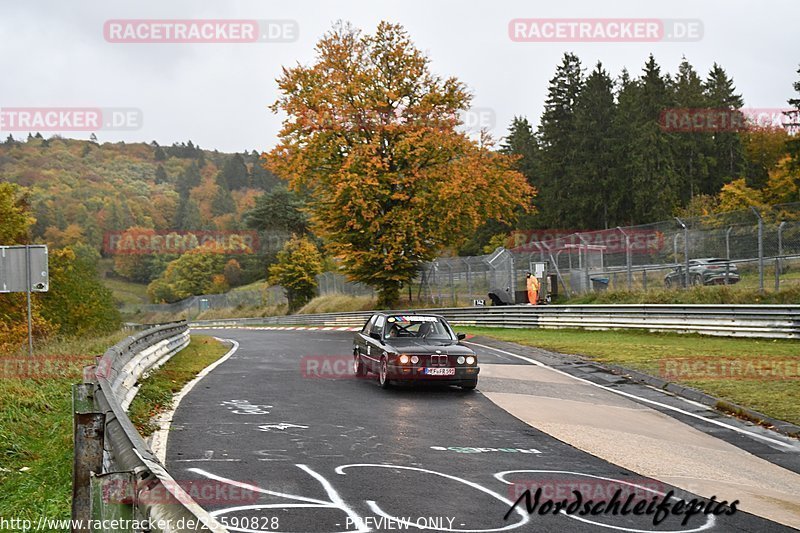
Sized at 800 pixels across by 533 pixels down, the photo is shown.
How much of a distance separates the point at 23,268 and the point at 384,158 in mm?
21973

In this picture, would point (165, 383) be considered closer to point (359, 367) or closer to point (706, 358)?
point (359, 367)

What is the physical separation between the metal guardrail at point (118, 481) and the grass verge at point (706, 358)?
9402 mm

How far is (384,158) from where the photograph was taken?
39.3 m

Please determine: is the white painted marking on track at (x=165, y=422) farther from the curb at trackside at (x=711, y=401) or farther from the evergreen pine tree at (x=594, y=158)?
the evergreen pine tree at (x=594, y=158)

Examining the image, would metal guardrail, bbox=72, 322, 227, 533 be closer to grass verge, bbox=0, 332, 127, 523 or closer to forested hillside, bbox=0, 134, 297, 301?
grass verge, bbox=0, 332, 127, 523

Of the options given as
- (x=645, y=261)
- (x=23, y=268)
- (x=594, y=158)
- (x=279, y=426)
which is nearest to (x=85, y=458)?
(x=279, y=426)

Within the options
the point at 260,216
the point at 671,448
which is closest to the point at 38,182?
the point at 260,216

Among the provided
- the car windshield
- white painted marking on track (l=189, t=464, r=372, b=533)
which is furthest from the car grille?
white painted marking on track (l=189, t=464, r=372, b=533)

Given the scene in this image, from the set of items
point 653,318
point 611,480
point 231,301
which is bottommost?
point 231,301

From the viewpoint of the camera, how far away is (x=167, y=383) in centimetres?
1425

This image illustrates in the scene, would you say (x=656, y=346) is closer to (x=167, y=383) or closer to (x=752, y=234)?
(x=752, y=234)

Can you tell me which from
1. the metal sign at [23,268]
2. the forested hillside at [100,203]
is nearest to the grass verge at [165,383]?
the metal sign at [23,268]

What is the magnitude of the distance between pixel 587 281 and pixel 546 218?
45717mm

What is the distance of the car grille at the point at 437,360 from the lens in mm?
13984
